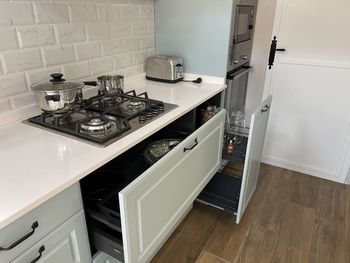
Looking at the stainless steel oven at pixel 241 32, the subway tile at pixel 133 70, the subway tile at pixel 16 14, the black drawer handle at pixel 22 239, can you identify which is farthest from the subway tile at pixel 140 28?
the black drawer handle at pixel 22 239

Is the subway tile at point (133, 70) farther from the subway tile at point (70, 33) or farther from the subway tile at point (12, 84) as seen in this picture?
the subway tile at point (12, 84)

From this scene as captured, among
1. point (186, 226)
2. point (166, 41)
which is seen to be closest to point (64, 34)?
point (166, 41)

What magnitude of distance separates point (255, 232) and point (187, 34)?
4.54 feet

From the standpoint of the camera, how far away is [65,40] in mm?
1364

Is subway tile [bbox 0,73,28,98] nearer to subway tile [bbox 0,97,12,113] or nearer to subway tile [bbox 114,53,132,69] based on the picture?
subway tile [bbox 0,97,12,113]

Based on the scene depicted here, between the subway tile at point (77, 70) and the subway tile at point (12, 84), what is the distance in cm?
23

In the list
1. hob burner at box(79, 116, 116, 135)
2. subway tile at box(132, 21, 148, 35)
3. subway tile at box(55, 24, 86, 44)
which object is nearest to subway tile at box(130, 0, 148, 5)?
subway tile at box(132, 21, 148, 35)

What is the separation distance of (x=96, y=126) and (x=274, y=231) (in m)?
1.36

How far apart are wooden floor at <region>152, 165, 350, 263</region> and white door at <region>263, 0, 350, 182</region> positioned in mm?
299

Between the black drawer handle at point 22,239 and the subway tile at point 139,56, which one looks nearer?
the black drawer handle at point 22,239

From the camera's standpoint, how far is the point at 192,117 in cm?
166

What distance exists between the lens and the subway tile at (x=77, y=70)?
1.41 metres

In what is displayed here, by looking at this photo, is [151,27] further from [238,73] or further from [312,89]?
[312,89]

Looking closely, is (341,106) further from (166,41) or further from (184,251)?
(184,251)
